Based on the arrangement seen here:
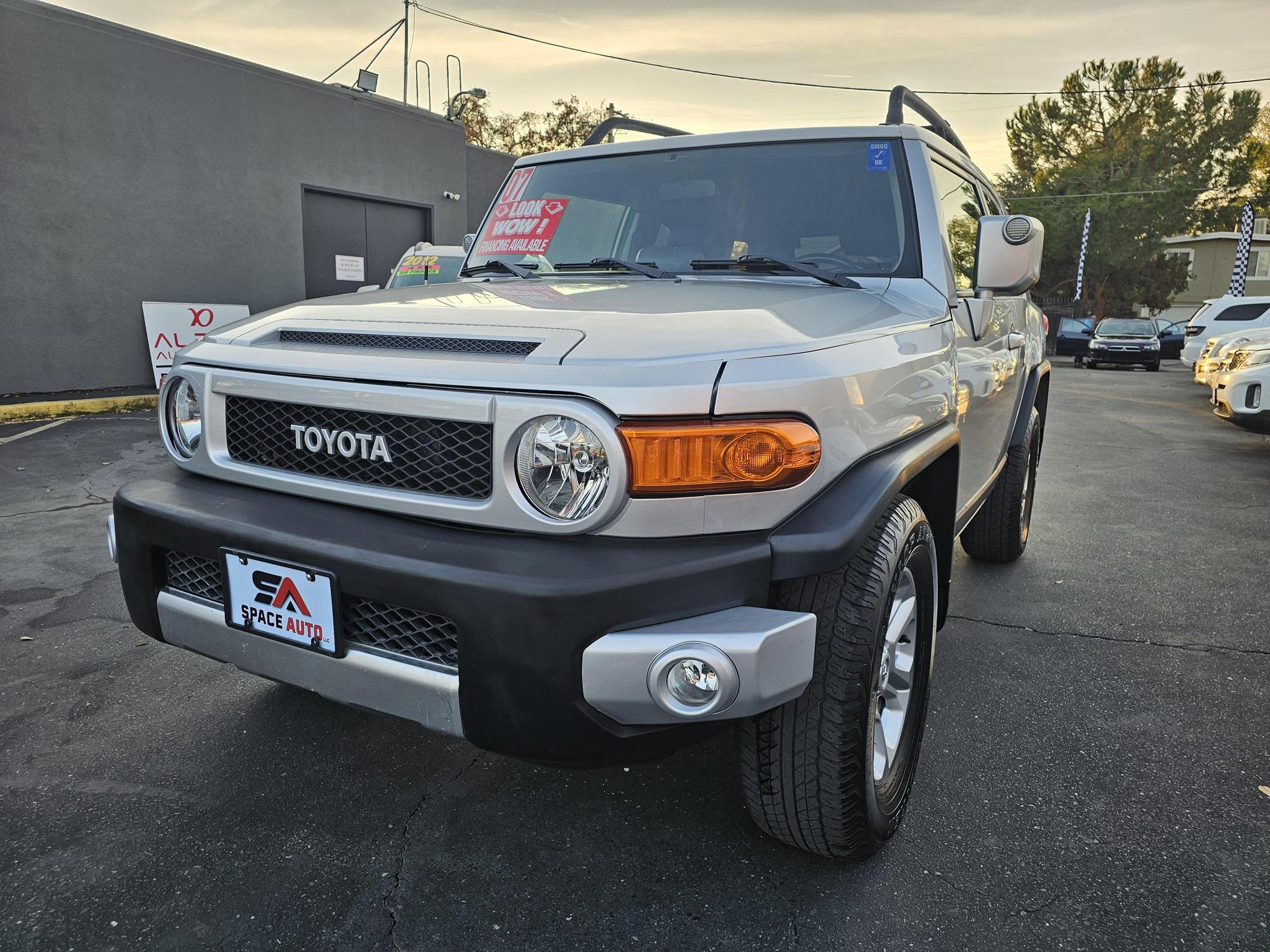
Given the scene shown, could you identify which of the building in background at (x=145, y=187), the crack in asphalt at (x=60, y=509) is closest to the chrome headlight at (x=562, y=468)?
the crack in asphalt at (x=60, y=509)

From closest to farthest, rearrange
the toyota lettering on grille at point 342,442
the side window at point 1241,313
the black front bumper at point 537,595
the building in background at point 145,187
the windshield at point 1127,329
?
the black front bumper at point 537,595 < the toyota lettering on grille at point 342,442 < the building in background at point 145,187 < the side window at point 1241,313 < the windshield at point 1127,329

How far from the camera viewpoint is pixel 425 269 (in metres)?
9.73

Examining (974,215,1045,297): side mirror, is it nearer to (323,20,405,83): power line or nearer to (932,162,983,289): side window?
(932,162,983,289): side window

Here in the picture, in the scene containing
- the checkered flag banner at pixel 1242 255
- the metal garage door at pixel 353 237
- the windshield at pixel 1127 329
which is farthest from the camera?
the checkered flag banner at pixel 1242 255

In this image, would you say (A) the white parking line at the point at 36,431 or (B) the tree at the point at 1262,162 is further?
(B) the tree at the point at 1262,162

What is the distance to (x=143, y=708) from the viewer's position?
274 centimetres

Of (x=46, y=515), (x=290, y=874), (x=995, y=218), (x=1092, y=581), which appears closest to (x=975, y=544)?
(x=1092, y=581)

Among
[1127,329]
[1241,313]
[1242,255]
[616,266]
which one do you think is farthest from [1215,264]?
[616,266]

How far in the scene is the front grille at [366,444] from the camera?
1.72 metres

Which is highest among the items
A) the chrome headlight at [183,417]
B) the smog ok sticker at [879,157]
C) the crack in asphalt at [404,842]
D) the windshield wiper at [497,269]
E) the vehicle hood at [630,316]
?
the smog ok sticker at [879,157]

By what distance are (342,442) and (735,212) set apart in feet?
4.97

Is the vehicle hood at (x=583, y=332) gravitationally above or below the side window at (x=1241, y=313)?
above

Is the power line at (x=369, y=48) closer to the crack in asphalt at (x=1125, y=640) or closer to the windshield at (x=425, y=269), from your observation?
the windshield at (x=425, y=269)

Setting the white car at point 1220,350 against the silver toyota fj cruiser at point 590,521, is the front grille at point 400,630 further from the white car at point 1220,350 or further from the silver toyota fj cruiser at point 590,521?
the white car at point 1220,350
